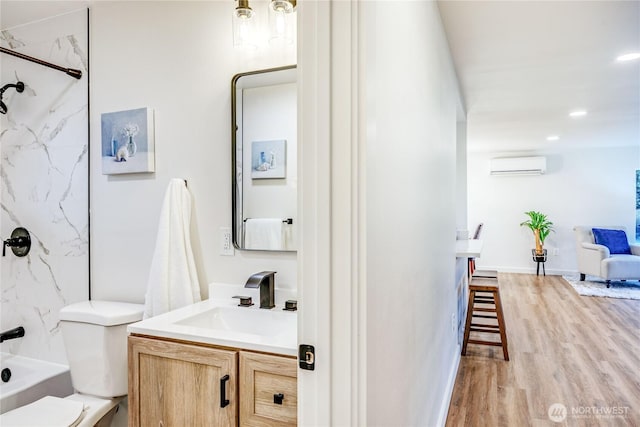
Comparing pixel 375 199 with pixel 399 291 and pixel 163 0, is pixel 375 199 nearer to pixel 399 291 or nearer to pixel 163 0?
pixel 399 291

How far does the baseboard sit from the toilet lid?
5.52 ft

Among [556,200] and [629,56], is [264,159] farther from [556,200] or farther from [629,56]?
[556,200]

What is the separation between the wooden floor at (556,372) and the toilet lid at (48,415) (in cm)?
188

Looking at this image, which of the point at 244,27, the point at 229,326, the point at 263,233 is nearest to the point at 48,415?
the point at 229,326

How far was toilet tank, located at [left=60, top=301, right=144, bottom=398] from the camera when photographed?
5.87 ft

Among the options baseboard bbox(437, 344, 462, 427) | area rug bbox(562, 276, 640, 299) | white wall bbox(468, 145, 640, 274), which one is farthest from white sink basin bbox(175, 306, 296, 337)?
white wall bbox(468, 145, 640, 274)

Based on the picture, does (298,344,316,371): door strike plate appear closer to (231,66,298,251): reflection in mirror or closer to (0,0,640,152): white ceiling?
(231,66,298,251): reflection in mirror

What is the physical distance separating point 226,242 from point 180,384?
72 centimetres

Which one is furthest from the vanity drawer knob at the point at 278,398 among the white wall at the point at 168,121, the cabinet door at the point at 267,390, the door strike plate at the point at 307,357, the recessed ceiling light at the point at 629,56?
the recessed ceiling light at the point at 629,56

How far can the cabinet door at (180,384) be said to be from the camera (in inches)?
51.9

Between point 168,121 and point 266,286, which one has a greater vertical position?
point 168,121

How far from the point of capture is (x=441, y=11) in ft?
6.93

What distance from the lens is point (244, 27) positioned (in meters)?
1.85

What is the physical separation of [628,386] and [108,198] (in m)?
3.50
